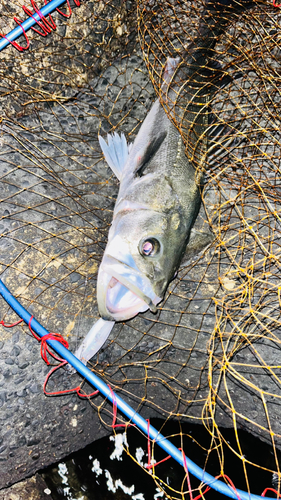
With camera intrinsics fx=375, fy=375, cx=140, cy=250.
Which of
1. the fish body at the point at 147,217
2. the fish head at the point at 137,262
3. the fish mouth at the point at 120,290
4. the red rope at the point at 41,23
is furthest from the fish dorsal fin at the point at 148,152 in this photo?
the red rope at the point at 41,23

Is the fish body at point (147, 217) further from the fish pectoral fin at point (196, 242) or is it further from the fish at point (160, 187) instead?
the fish pectoral fin at point (196, 242)

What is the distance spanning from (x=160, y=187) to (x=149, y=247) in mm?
550

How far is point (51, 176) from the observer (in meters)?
3.55

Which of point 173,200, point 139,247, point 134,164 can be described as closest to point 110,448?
point 139,247

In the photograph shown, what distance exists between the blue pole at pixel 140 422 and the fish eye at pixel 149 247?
37.3 inches

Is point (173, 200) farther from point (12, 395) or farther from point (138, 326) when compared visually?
point (12, 395)

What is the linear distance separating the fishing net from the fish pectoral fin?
1.7 inches

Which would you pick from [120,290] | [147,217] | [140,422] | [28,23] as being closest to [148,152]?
[147,217]

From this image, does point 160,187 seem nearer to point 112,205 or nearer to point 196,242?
point 196,242

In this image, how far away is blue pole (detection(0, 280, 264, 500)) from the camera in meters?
2.54

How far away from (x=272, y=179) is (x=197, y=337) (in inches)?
65.5

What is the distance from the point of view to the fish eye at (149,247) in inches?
115

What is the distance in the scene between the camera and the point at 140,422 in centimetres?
269

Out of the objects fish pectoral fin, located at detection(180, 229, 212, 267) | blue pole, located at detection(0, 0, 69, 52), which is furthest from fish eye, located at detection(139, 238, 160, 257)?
blue pole, located at detection(0, 0, 69, 52)
